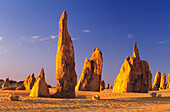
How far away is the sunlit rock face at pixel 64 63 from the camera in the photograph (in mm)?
14555

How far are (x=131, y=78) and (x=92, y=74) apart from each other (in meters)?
5.08

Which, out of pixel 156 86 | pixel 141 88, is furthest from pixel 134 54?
pixel 156 86

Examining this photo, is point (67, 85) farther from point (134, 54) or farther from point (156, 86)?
point (156, 86)

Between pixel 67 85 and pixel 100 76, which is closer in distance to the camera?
pixel 67 85

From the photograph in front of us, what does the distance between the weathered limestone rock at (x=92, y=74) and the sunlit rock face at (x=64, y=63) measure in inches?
→ 386

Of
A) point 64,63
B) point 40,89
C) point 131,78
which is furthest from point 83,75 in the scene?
point 40,89

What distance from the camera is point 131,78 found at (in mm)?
21688

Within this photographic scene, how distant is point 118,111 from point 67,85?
578 cm

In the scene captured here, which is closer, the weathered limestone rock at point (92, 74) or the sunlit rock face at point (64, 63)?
the sunlit rock face at point (64, 63)

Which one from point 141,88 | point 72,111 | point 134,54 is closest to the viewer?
point 72,111

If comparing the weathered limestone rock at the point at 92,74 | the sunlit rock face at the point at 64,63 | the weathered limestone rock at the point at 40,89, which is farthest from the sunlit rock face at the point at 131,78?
the weathered limestone rock at the point at 40,89

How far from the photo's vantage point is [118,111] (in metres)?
9.70

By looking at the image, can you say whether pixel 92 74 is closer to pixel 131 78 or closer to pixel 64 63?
pixel 131 78

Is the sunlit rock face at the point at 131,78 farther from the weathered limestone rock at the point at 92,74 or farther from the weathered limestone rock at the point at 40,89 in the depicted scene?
the weathered limestone rock at the point at 40,89
